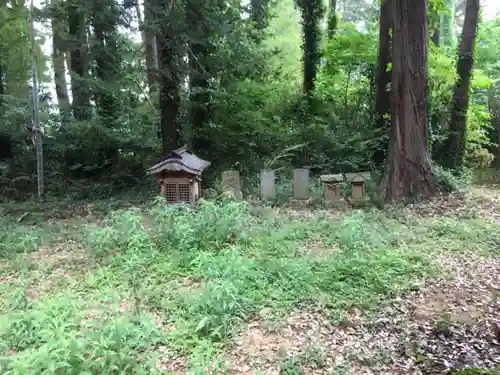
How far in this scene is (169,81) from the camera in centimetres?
925

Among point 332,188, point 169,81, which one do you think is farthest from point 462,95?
point 169,81

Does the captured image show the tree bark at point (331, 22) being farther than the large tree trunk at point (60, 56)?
Yes

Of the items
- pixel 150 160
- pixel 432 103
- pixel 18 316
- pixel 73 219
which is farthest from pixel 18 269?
pixel 432 103

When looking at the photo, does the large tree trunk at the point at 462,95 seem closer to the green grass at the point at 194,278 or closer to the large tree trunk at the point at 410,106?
the large tree trunk at the point at 410,106

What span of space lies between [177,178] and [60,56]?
7.13 meters

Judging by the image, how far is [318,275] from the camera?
4734 mm

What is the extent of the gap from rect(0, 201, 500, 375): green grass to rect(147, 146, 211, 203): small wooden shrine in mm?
848

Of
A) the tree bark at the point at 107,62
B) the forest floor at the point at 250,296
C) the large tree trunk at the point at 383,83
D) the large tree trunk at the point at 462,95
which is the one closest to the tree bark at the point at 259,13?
the large tree trunk at the point at 383,83

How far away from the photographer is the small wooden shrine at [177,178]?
293 inches

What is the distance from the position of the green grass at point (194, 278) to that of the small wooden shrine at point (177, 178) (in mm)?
848

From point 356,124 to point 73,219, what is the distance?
7.63 m

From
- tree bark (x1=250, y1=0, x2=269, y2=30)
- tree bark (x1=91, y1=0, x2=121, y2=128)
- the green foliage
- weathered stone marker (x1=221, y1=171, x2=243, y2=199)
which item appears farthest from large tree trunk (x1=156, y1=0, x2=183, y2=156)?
tree bark (x1=250, y1=0, x2=269, y2=30)

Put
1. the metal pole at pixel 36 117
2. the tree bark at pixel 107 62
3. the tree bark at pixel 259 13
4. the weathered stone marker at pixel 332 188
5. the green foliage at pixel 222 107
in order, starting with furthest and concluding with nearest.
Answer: the tree bark at pixel 259 13
the green foliage at pixel 222 107
the metal pole at pixel 36 117
the tree bark at pixel 107 62
the weathered stone marker at pixel 332 188

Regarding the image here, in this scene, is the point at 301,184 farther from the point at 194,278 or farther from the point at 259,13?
the point at 259,13
